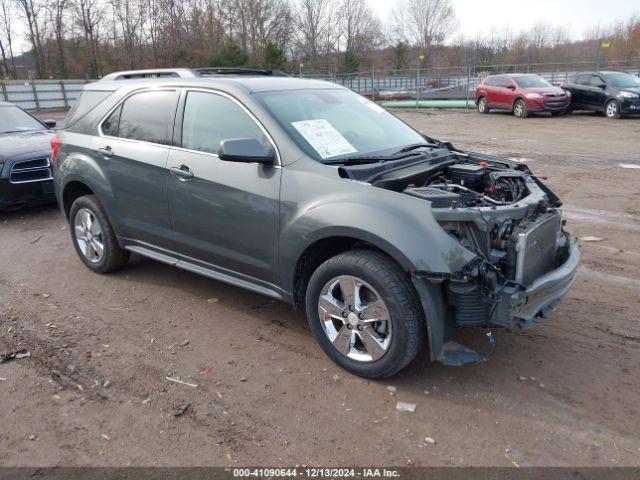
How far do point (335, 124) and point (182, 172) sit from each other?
4.06ft

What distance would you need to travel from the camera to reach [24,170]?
768 centimetres

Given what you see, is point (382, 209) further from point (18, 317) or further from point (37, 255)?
point (37, 255)

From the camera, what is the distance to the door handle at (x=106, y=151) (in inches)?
195

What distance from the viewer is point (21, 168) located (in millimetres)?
7668

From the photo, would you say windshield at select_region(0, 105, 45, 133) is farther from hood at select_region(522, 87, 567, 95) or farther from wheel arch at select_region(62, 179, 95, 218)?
hood at select_region(522, 87, 567, 95)

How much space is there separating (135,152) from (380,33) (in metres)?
64.6

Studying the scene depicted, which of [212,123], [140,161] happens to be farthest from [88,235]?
[212,123]

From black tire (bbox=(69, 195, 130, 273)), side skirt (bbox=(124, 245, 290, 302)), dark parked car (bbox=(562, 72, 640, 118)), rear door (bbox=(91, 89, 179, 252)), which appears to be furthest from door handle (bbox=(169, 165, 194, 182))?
dark parked car (bbox=(562, 72, 640, 118))

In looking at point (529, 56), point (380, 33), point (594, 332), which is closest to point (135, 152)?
point (594, 332)

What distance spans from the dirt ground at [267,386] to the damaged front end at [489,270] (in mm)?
419

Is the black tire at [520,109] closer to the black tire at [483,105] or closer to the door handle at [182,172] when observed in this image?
the black tire at [483,105]

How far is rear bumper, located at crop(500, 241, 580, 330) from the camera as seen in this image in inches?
124

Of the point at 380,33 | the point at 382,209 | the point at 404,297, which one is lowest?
the point at 404,297

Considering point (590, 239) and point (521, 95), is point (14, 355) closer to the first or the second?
point (590, 239)
